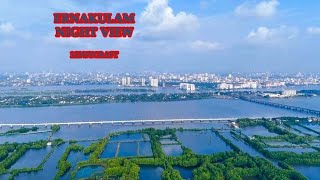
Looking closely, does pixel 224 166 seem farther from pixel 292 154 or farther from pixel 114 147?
pixel 114 147

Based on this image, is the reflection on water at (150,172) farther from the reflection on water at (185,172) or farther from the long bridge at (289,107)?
the long bridge at (289,107)

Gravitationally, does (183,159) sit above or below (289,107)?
below

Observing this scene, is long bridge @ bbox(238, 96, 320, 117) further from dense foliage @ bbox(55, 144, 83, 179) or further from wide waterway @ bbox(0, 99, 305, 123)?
dense foliage @ bbox(55, 144, 83, 179)

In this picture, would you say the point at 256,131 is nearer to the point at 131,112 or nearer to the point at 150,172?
the point at 150,172

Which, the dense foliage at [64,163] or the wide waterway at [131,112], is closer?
the dense foliage at [64,163]

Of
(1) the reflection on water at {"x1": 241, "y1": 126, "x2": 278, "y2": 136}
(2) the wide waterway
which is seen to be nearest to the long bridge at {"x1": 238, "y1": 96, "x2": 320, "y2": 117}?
(2) the wide waterway

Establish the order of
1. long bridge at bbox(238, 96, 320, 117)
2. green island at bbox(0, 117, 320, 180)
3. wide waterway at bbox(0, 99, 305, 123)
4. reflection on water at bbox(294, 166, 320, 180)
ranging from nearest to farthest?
1. green island at bbox(0, 117, 320, 180)
2. reflection on water at bbox(294, 166, 320, 180)
3. wide waterway at bbox(0, 99, 305, 123)
4. long bridge at bbox(238, 96, 320, 117)

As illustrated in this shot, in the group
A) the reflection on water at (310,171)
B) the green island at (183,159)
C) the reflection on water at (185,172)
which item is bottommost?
the reflection on water at (310,171)

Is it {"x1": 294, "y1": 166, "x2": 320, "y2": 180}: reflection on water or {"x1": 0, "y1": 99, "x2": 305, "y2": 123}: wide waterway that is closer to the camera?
{"x1": 294, "y1": 166, "x2": 320, "y2": 180}: reflection on water

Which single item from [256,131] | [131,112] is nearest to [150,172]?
[256,131]

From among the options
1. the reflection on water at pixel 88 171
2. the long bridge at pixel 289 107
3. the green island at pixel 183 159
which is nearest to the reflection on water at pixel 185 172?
the green island at pixel 183 159

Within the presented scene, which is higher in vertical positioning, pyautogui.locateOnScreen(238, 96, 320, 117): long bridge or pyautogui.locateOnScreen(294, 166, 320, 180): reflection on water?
pyautogui.locateOnScreen(238, 96, 320, 117): long bridge
